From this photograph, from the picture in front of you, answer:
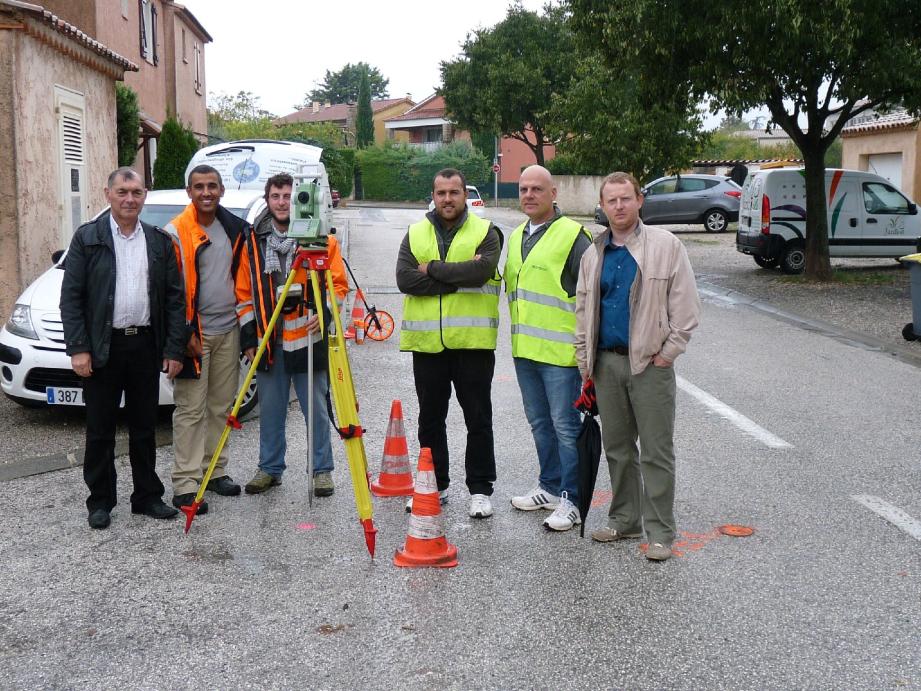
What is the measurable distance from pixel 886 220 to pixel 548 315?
1605 centimetres

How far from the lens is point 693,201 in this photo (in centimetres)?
3084

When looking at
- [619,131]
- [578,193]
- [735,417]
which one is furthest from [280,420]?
[578,193]

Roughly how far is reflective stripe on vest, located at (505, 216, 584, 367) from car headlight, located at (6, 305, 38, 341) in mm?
3942

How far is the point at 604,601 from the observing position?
4512 millimetres

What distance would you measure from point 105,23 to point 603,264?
1796 centimetres

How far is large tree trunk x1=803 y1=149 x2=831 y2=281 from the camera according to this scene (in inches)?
696

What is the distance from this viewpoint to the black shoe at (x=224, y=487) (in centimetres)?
602

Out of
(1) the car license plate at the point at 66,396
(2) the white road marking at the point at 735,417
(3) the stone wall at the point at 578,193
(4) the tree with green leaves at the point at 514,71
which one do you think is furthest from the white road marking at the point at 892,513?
(4) the tree with green leaves at the point at 514,71

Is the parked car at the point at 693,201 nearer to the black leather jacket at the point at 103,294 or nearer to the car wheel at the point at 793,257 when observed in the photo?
the car wheel at the point at 793,257

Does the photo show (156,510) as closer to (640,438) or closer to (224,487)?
(224,487)

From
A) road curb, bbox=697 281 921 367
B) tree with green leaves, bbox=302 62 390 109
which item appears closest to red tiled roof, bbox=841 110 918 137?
road curb, bbox=697 281 921 367

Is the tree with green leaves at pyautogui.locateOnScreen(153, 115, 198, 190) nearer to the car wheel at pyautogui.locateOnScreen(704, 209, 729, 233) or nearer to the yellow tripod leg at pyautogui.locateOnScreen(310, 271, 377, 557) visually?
the car wheel at pyautogui.locateOnScreen(704, 209, 729, 233)

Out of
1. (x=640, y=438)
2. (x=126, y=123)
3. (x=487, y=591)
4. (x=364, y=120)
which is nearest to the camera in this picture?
(x=487, y=591)

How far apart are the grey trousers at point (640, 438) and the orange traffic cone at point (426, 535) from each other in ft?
3.07
